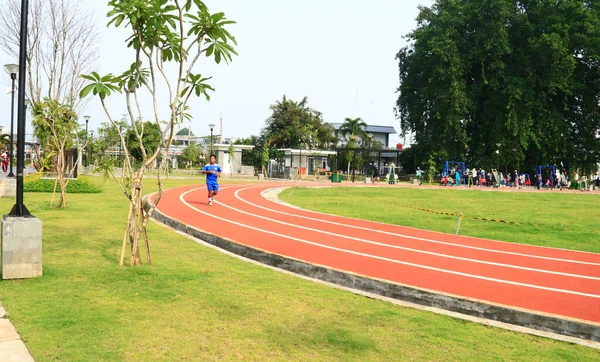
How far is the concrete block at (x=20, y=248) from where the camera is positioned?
5.93m

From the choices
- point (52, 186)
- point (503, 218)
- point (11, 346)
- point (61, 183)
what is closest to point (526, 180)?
point (503, 218)

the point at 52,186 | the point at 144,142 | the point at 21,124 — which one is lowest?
the point at 52,186

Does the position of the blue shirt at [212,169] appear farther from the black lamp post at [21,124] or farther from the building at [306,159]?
the building at [306,159]

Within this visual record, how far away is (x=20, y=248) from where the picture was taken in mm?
5996

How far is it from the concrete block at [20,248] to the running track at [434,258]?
3.62 m

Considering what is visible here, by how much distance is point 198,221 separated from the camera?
39.7 feet

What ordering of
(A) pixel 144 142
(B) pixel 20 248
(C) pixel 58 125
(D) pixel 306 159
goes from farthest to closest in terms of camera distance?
(A) pixel 144 142 < (D) pixel 306 159 < (C) pixel 58 125 < (B) pixel 20 248

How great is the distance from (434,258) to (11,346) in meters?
6.26

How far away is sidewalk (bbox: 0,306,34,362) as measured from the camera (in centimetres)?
375

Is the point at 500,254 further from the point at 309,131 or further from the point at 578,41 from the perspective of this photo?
the point at 309,131

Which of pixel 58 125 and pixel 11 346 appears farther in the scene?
pixel 58 125

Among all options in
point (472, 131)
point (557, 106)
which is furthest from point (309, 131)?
point (557, 106)

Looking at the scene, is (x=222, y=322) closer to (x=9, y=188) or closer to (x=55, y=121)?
(x=55, y=121)

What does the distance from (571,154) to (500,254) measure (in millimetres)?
35958
